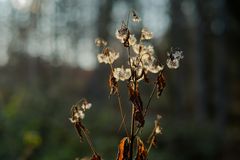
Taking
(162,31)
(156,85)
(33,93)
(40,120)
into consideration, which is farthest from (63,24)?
(156,85)

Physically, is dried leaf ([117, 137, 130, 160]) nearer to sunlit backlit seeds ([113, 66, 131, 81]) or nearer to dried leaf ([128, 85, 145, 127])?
dried leaf ([128, 85, 145, 127])

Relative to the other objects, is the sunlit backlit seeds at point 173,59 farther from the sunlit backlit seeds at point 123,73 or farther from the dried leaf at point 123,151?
the dried leaf at point 123,151

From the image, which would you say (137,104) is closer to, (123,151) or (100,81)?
(123,151)

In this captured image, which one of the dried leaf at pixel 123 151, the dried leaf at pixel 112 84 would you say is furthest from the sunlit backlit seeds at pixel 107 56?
the dried leaf at pixel 123 151

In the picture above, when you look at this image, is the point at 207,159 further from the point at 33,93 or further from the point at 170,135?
the point at 33,93

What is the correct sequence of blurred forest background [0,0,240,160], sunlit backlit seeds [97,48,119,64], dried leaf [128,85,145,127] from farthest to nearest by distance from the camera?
blurred forest background [0,0,240,160]
sunlit backlit seeds [97,48,119,64]
dried leaf [128,85,145,127]

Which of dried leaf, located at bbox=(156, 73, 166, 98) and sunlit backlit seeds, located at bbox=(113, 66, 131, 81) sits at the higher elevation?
sunlit backlit seeds, located at bbox=(113, 66, 131, 81)

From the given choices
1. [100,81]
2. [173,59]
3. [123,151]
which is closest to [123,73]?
[173,59]

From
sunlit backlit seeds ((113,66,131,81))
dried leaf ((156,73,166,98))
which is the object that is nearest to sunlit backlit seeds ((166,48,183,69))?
dried leaf ((156,73,166,98))
